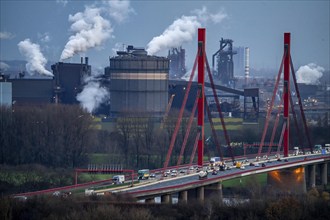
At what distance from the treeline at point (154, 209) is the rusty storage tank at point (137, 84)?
24.8m

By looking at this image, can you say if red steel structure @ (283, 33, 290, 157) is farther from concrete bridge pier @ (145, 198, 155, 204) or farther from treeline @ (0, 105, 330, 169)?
concrete bridge pier @ (145, 198, 155, 204)

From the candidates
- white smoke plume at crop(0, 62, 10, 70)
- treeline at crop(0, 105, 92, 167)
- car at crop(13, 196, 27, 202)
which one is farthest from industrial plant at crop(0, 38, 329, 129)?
car at crop(13, 196, 27, 202)

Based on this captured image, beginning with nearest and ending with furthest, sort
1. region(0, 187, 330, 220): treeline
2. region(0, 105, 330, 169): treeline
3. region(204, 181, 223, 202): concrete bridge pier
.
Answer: region(0, 187, 330, 220): treeline < region(204, 181, 223, 202): concrete bridge pier < region(0, 105, 330, 169): treeline

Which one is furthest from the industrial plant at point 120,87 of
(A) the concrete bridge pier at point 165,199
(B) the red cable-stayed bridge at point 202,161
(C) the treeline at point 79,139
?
(A) the concrete bridge pier at point 165,199

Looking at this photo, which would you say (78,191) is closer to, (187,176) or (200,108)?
(187,176)

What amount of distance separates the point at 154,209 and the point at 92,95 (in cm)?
2917

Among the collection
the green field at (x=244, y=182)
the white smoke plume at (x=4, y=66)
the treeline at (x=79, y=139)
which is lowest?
the green field at (x=244, y=182)

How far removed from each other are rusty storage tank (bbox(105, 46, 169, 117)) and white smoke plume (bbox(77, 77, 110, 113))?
140 centimetres

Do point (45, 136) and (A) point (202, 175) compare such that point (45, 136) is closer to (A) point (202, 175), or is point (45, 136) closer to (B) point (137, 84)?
(B) point (137, 84)

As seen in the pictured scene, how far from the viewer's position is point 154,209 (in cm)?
2892

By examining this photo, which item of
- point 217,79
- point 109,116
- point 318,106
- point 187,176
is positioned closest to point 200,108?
point 187,176

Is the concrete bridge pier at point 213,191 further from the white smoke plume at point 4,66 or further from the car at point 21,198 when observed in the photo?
the white smoke plume at point 4,66

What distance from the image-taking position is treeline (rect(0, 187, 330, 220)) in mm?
27109

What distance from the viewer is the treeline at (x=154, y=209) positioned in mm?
27109
